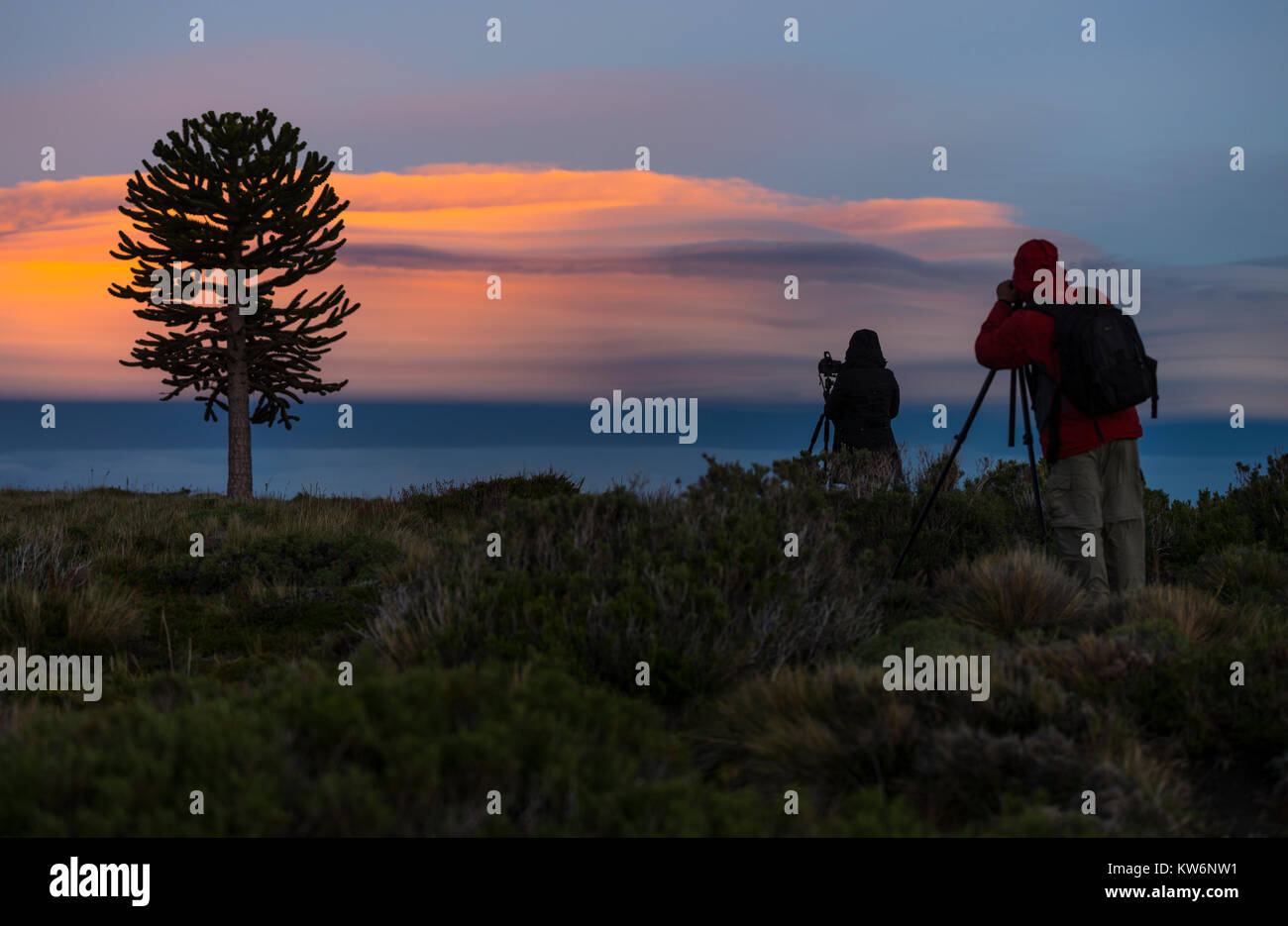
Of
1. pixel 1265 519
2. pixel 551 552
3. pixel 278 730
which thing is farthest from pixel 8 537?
pixel 1265 519

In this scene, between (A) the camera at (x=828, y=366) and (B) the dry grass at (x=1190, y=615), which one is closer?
(B) the dry grass at (x=1190, y=615)

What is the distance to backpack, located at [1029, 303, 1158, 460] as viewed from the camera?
6.91 metres

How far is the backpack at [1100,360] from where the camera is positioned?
6.91m

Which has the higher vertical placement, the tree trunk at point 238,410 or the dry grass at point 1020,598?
the tree trunk at point 238,410

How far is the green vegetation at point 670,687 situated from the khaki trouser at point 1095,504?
28 cm

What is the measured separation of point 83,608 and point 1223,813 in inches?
306

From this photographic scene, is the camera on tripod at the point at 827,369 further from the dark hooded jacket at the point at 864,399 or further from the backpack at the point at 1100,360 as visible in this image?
the backpack at the point at 1100,360

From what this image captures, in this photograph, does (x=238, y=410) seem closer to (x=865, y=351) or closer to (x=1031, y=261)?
(x=865, y=351)

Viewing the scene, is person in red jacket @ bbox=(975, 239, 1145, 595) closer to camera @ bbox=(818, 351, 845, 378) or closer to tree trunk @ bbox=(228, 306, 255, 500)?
camera @ bbox=(818, 351, 845, 378)

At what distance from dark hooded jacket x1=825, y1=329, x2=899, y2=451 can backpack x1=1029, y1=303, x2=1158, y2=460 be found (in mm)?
6072

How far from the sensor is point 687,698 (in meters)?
5.57

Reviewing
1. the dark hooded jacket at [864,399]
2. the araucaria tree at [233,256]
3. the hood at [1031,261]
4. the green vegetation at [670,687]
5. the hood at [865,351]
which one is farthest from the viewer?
the araucaria tree at [233,256]

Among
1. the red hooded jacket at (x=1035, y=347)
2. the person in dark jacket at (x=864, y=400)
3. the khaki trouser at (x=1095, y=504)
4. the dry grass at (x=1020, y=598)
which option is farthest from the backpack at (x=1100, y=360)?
the person in dark jacket at (x=864, y=400)
